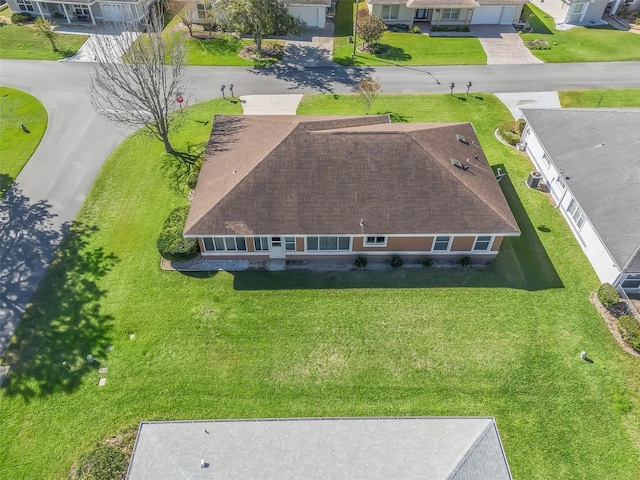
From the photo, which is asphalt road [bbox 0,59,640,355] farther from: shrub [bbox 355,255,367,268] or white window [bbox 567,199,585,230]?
shrub [bbox 355,255,367,268]

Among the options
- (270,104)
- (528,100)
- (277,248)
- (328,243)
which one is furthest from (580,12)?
(277,248)

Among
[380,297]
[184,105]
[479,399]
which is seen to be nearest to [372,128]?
[380,297]

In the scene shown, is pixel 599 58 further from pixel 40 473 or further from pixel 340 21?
pixel 40 473

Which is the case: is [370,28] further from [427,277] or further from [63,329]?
[63,329]

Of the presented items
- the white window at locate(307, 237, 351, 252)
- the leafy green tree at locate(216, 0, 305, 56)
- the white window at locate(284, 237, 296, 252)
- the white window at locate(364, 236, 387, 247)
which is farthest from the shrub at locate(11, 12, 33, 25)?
the white window at locate(364, 236, 387, 247)

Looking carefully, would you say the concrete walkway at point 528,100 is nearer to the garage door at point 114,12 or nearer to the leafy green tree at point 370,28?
the leafy green tree at point 370,28

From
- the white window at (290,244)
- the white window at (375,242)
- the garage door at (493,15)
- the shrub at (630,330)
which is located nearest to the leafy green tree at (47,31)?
the white window at (290,244)
